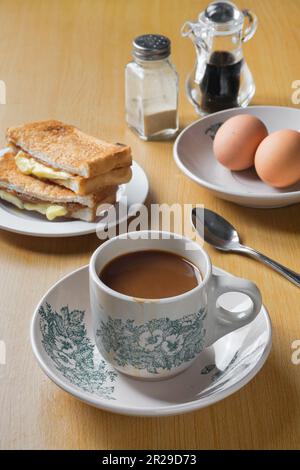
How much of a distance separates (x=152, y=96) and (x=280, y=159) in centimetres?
33

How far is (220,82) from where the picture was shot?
1.36 meters

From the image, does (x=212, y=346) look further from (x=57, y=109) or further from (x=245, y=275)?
(x=57, y=109)

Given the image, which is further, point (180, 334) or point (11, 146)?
point (11, 146)

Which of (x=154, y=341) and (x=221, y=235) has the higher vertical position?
(x=154, y=341)

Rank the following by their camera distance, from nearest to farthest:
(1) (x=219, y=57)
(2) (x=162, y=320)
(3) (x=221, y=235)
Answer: (2) (x=162, y=320) < (3) (x=221, y=235) < (1) (x=219, y=57)

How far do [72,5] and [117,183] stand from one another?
0.92m

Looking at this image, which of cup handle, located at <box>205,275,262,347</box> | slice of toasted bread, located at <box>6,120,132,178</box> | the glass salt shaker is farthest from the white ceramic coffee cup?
the glass salt shaker

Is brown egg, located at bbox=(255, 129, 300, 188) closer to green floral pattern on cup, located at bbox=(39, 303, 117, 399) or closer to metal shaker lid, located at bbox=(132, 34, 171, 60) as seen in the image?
metal shaker lid, located at bbox=(132, 34, 171, 60)

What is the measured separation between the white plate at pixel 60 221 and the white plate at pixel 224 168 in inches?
3.4

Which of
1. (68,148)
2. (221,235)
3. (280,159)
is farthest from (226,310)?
(68,148)

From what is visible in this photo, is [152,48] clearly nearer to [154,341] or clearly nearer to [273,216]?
[273,216]

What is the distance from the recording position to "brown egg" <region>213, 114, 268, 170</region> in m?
1.14

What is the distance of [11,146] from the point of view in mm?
1204
